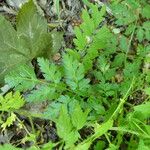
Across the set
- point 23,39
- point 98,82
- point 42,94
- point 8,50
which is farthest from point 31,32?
point 98,82

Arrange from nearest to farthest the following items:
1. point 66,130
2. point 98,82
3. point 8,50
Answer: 1. point 66,130
2. point 8,50
3. point 98,82

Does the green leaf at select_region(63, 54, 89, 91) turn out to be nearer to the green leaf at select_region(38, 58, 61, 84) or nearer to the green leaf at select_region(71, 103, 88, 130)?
the green leaf at select_region(38, 58, 61, 84)

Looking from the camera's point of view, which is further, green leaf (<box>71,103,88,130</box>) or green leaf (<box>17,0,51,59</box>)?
green leaf (<box>17,0,51,59</box>)

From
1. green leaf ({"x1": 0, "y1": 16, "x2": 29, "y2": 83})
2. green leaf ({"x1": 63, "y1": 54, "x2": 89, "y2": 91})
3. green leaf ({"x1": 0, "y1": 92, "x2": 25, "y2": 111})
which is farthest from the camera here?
green leaf ({"x1": 0, "y1": 16, "x2": 29, "y2": 83})

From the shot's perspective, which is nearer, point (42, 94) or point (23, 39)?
point (42, 94)

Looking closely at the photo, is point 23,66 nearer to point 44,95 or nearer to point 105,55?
point 44,95

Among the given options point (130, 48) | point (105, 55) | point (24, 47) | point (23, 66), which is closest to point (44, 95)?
point (23, 66)

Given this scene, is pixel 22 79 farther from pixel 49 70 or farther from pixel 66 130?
A: pixel 66 130

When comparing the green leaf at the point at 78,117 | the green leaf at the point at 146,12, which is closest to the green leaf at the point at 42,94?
the green leaf at the point at 78,117

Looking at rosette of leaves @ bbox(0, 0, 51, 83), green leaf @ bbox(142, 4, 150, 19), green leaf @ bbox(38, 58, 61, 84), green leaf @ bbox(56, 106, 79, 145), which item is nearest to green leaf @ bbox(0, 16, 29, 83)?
rosette of leaves @ bbox(0, 0, 51, 83)
